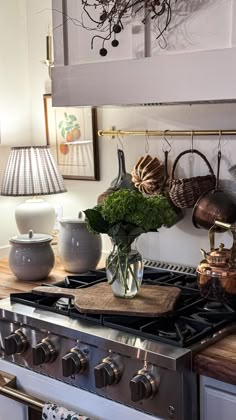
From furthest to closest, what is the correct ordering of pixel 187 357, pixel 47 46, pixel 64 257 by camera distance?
pixel 47 46
pixel 64 257
pixel 187 357

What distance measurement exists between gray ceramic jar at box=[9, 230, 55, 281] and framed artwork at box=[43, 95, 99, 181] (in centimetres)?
47

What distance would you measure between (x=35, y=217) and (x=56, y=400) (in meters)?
0.91

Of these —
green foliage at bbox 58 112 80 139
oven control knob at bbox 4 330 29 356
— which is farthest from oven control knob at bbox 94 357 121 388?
green foliage at bbox 58 112 80 139

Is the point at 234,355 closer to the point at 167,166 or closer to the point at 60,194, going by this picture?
the point at 167,166

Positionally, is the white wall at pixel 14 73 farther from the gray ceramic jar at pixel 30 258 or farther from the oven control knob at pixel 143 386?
the oven control knob at pixel 143 386

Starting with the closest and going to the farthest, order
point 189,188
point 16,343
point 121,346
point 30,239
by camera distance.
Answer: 1. point 121,346
2. point 16,343
3. point 189,188
4. point 30,239

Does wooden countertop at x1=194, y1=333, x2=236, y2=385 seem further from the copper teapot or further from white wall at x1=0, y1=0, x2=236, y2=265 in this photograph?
white wall at x1=0, y1=0, x2=236, y2=265

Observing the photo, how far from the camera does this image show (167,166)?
7.06 ft

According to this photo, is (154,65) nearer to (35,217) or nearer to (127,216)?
A: (127,216)

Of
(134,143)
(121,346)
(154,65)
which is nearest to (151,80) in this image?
(154,65)

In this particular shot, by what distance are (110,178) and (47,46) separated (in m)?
0.61

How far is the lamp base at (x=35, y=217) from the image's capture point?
94.3 inches

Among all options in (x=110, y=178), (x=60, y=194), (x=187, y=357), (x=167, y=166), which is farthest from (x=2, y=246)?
(x=187, y=357)

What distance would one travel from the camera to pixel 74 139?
7.98 ft
